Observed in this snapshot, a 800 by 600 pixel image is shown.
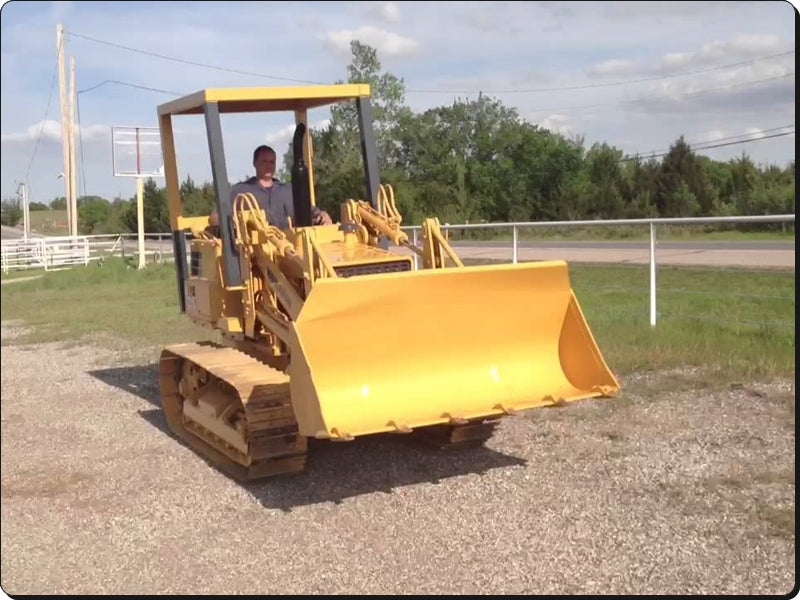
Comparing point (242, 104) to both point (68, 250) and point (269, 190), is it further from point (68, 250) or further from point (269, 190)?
point (68, 250)

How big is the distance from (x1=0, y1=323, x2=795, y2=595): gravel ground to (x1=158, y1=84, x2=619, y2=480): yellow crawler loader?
411 millimetres

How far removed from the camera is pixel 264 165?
7738 millimetres

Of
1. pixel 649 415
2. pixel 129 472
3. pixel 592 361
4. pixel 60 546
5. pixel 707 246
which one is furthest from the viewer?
pixel 707 246

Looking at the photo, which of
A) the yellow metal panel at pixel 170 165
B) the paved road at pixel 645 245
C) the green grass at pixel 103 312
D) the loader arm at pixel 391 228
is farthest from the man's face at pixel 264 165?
the paved road at pixel 645 245

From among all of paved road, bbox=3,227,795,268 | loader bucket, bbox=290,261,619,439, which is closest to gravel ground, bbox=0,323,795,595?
loader bucket, bbox=290,261,619,439

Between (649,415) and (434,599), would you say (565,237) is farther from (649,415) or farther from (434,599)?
(434,599)

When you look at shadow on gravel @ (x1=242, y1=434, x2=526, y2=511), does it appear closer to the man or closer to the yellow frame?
the man

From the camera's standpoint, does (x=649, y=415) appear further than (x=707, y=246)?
No

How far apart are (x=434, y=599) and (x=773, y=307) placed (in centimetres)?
945

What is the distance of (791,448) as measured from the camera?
659cm

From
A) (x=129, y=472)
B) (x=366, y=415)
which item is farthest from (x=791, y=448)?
(x=129, y=472)

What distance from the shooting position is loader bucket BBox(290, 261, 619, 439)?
228 inches

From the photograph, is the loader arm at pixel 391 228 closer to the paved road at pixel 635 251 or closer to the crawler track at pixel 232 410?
the crawler track at pixel 232 410

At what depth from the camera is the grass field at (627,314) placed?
9.33m
